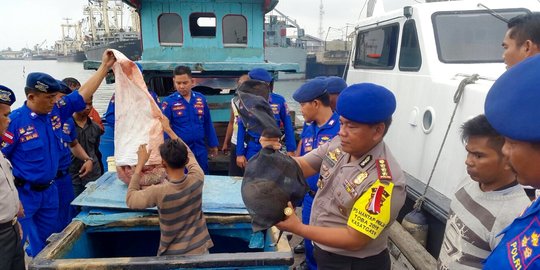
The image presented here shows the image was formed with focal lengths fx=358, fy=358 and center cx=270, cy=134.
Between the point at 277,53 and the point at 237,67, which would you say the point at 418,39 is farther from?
the point at 277,53

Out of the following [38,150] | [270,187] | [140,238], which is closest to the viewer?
[270,187]

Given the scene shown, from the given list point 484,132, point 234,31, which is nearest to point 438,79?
point 484,132

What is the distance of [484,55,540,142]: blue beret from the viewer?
742 mm

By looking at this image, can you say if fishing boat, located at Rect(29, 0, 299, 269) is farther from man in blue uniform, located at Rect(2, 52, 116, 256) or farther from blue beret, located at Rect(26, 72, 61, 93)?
blue beret, located at Rect(26, 72, 61, 93)

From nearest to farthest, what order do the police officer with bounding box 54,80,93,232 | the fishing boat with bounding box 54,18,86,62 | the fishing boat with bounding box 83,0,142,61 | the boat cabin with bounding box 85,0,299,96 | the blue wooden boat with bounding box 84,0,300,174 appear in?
the police officer with bounding box 54,80,93,232 < the blue wooden boat with bounding box 84,0,300,174 < the boat cabin with bounding box 85,0,299,96 < the fishing boat with bounding box 83,0,142,61 < the fishing boat with bounding box 54,18,86,62

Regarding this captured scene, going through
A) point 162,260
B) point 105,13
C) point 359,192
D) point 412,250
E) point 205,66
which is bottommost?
point 412,250

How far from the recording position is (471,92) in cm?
249

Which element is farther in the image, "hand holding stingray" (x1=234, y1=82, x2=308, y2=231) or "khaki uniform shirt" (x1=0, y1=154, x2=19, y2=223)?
"khaki uniform shirt" (x1=0, y1=154, x2=19, y2=223)

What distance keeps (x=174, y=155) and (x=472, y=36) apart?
9.34 feet

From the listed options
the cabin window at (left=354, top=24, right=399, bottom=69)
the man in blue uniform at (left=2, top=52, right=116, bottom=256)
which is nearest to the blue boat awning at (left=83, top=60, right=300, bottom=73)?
the cabin window at (left=354, top=24, right=399, bottom=69)

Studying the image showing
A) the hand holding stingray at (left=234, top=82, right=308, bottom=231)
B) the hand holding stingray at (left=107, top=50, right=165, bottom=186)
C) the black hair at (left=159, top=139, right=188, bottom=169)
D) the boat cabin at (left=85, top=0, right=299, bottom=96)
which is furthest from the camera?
the boat cabin at (left=85, top=0, right=299, bottom=96)

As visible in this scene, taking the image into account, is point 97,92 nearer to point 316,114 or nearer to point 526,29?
point 316,114

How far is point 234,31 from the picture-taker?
5527 mm

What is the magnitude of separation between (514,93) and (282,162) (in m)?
0.87
